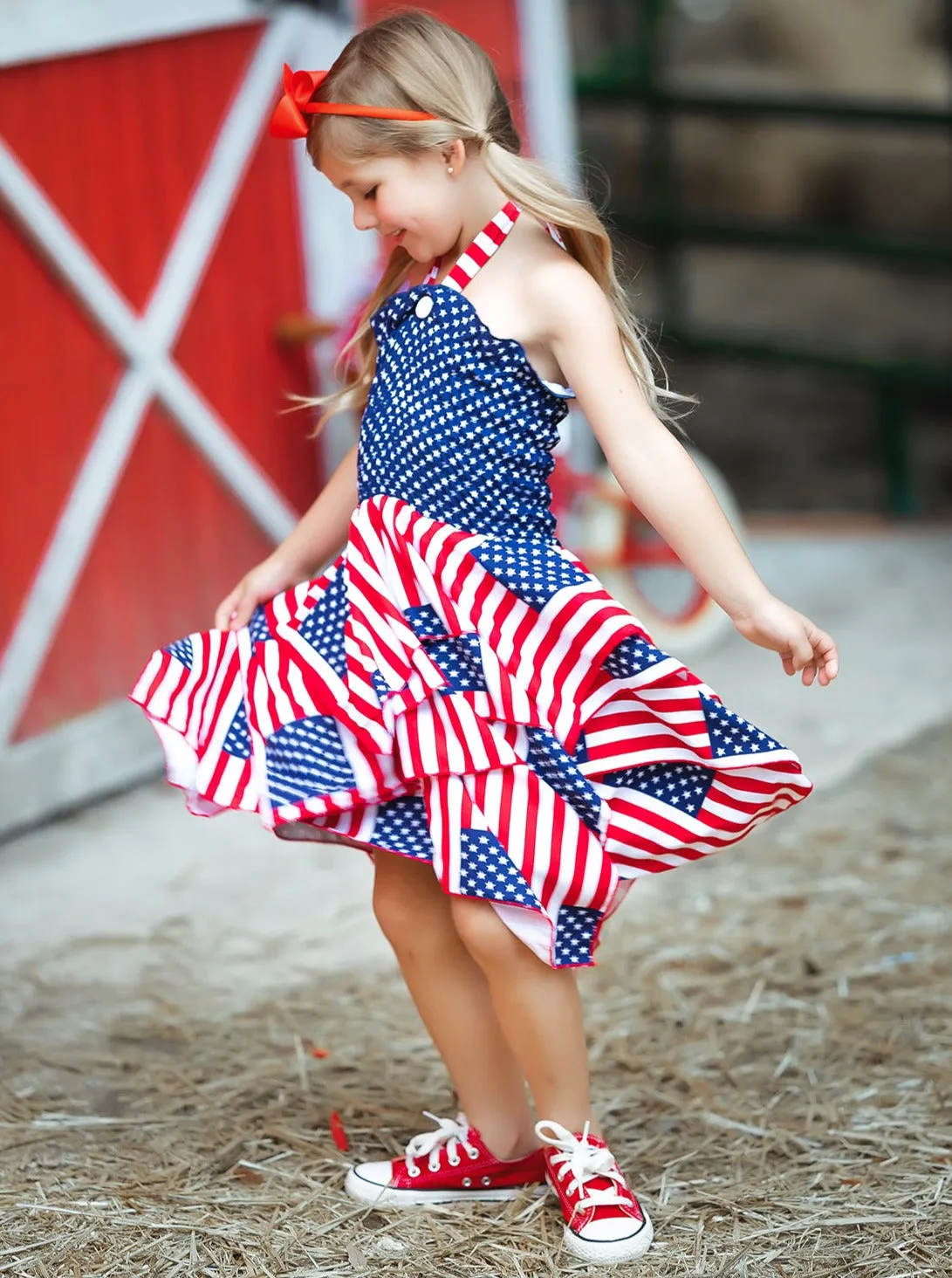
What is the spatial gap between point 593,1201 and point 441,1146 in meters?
0.23

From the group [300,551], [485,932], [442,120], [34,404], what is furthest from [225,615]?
[34,404]

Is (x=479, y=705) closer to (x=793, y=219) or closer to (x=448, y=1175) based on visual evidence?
(x=448, y=1175)

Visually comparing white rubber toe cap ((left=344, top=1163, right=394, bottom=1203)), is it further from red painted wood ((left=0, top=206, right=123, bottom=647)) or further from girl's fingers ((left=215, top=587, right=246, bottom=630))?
red painted wood ((left=0, top=206, right=123, bottom=647))

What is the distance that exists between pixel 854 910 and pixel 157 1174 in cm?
134

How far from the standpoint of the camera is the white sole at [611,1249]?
1.82 metres

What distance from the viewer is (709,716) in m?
1.73

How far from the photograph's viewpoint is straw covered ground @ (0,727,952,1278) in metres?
1.86

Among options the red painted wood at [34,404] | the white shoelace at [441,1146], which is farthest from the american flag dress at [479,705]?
the red painted wood at [34,404]

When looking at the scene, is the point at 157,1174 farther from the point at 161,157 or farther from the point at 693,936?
the point at 161,157

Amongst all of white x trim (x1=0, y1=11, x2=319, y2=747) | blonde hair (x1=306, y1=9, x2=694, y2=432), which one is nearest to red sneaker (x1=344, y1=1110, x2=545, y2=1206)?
blonde hair (x1=306, y1=9, x2=694, y2=432)

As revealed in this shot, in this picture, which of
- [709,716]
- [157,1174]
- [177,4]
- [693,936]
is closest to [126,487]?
[177,4]

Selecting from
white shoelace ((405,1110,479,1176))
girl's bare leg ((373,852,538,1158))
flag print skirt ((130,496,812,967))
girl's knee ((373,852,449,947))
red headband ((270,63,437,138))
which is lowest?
white shoelace ((405,1110,479,1176))

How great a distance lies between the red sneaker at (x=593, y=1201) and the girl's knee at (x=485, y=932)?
0.23 m

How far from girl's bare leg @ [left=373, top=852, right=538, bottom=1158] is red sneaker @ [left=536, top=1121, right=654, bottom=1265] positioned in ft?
0.29
